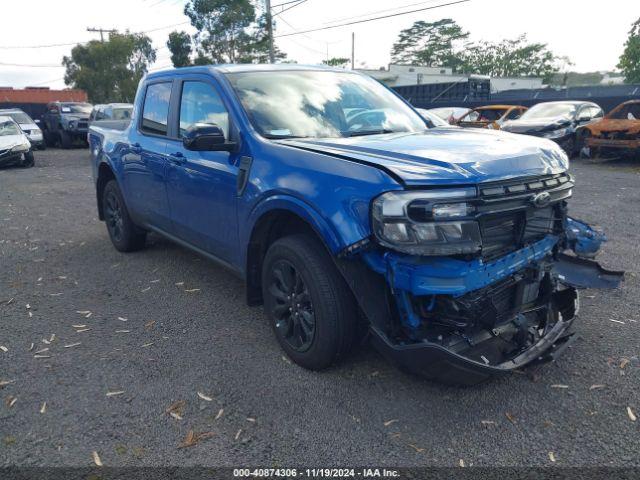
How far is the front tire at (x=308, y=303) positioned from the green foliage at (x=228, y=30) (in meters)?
33.7

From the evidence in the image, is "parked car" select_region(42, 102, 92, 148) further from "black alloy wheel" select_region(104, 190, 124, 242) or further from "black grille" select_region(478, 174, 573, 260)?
"black grille" select_region(478, 174, 573, 260)

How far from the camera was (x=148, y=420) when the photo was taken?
2793mm

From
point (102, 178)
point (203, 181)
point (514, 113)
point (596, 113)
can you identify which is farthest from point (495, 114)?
point (203, 181)

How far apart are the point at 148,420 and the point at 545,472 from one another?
78.6 inches

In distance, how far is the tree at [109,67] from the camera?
45.0m

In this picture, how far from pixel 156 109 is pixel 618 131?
39.4 ft

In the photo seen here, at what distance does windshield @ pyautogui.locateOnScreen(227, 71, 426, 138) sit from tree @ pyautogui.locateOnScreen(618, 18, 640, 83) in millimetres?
50273

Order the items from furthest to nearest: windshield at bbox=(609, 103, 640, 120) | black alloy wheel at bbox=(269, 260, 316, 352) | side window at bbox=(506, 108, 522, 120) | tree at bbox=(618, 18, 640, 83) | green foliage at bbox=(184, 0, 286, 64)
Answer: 1. tree at bbox=(618, 18, 640, 83)
2. green foliage at bbox=(184, 0, 286, 64)
3. side window at bbox=(506, 108, 522, 120)
4. windshield at bbox=(609, 103, 640, 120)
5. black alloy wheel at bbox=(269, 260, 316, 352)

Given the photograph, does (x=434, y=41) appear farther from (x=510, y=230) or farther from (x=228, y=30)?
(x=510, y=230)

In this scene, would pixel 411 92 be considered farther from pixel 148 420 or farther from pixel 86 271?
pixel 148 420

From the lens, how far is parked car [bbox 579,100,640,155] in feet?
41.2

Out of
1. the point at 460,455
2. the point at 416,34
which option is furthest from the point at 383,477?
the point at 416,34

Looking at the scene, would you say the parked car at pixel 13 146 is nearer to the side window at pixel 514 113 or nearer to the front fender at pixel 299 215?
the front fender at pixel 299 215

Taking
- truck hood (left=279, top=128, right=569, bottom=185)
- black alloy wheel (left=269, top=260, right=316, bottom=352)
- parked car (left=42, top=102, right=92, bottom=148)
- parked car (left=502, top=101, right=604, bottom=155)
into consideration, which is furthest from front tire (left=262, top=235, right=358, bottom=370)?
parked car (left=42, top=102, right=92, bottom=148)
